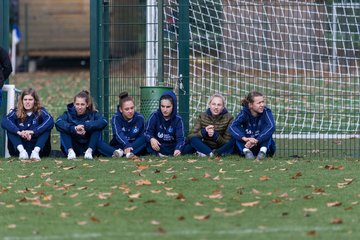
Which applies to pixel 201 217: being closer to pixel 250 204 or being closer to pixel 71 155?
pixel 250 204

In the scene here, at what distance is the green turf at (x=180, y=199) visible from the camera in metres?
7.94

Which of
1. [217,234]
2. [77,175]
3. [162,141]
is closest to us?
[217,234]

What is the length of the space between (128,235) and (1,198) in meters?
2.23

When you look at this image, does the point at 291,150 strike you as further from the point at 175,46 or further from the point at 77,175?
the point at 77,175

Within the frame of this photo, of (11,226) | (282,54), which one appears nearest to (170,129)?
(282,54)

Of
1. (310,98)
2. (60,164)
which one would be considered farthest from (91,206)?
(310,98)

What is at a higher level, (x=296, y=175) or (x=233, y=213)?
(x=296, y=175)

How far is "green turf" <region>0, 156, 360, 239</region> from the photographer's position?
7938 mm

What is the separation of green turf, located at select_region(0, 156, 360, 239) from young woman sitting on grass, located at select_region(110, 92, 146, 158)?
2.18 feet

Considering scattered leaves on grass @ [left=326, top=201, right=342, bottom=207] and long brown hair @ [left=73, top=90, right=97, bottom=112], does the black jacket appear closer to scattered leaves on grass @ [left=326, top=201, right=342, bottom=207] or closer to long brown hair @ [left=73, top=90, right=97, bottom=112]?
long brown hair @ [left=73, top=90, right=97, bottom=112]

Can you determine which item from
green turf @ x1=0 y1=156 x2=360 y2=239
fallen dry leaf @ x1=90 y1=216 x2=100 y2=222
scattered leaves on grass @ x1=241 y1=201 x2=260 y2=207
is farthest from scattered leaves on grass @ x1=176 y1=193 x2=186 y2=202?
fallen dry leaf @ x1=90 y1=216 x2=100 y2=222

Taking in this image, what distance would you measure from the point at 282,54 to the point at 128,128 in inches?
89.8

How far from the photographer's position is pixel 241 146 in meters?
12.8

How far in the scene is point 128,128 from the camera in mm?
13211
